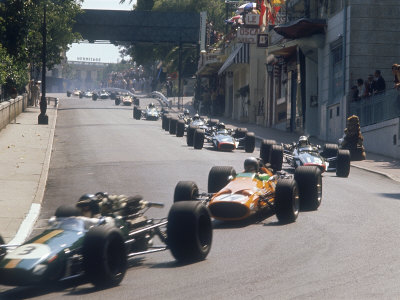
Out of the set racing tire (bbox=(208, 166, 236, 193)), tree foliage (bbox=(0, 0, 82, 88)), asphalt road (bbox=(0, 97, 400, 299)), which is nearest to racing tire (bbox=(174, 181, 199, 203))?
asphalt road (bbox=(0, 97, 400, 299))

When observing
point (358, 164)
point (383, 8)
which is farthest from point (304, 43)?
point (358, 164)

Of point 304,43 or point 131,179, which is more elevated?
point 304,43

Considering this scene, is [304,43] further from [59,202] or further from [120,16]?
[120,16]

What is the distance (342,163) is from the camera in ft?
61.7

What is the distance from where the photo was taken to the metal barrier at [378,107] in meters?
27.0

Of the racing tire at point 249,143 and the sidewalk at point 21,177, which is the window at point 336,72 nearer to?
the racing tire at point 249,143

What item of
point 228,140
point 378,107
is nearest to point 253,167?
point 228,140

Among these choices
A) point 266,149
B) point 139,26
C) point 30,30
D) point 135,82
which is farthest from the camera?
point 135,82

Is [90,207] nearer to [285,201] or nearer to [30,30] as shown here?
[285,201]

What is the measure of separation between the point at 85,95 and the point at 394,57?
8212cm

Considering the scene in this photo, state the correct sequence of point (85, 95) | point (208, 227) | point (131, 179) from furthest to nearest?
point (85, 95), point (131, 179), point (208, 227)

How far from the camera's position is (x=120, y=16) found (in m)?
69.4

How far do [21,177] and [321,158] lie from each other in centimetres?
736

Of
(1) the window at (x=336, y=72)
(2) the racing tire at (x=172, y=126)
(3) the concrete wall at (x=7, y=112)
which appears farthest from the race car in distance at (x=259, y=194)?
(2) the racing tire at (x=172, y=126)
